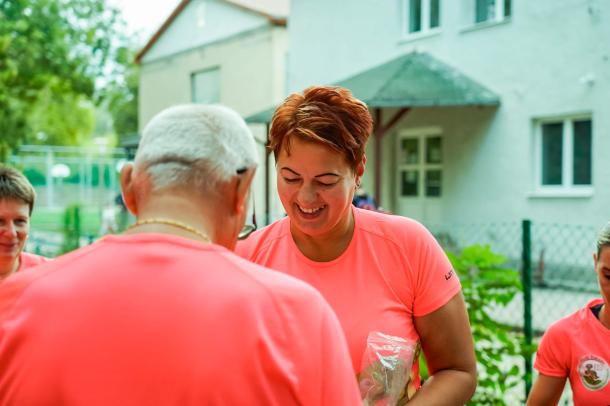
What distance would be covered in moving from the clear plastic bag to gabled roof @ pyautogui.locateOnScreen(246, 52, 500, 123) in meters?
11.6

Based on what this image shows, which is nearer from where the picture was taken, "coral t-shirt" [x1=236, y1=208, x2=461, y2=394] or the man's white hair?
the man's white hair

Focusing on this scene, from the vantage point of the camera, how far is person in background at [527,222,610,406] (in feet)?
9.58

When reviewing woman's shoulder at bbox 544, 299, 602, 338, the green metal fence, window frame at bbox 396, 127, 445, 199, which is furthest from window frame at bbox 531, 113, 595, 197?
woman's shoulder at bbox 544, 299, 602, 338

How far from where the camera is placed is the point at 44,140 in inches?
2153

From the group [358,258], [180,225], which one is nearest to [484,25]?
[358,258]

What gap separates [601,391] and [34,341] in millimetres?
2168

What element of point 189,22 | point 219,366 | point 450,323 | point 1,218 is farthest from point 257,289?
point 189,22

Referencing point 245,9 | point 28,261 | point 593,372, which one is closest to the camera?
point 593,372

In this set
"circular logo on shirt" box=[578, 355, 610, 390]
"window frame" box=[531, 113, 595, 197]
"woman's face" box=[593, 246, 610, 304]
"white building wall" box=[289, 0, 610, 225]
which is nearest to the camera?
"circular logo on shirt" box=[578, 355, 610, 390]

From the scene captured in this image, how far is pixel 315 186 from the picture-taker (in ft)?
7.94

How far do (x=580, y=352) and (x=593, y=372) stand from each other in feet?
0.29

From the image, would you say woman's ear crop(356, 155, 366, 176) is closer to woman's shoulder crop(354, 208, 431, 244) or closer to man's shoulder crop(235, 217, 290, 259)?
woman's shoulder crop(354, 208, 431, 244)

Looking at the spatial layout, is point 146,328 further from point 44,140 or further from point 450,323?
point 44,140

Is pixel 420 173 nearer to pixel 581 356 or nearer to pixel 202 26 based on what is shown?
pixel 202 26
